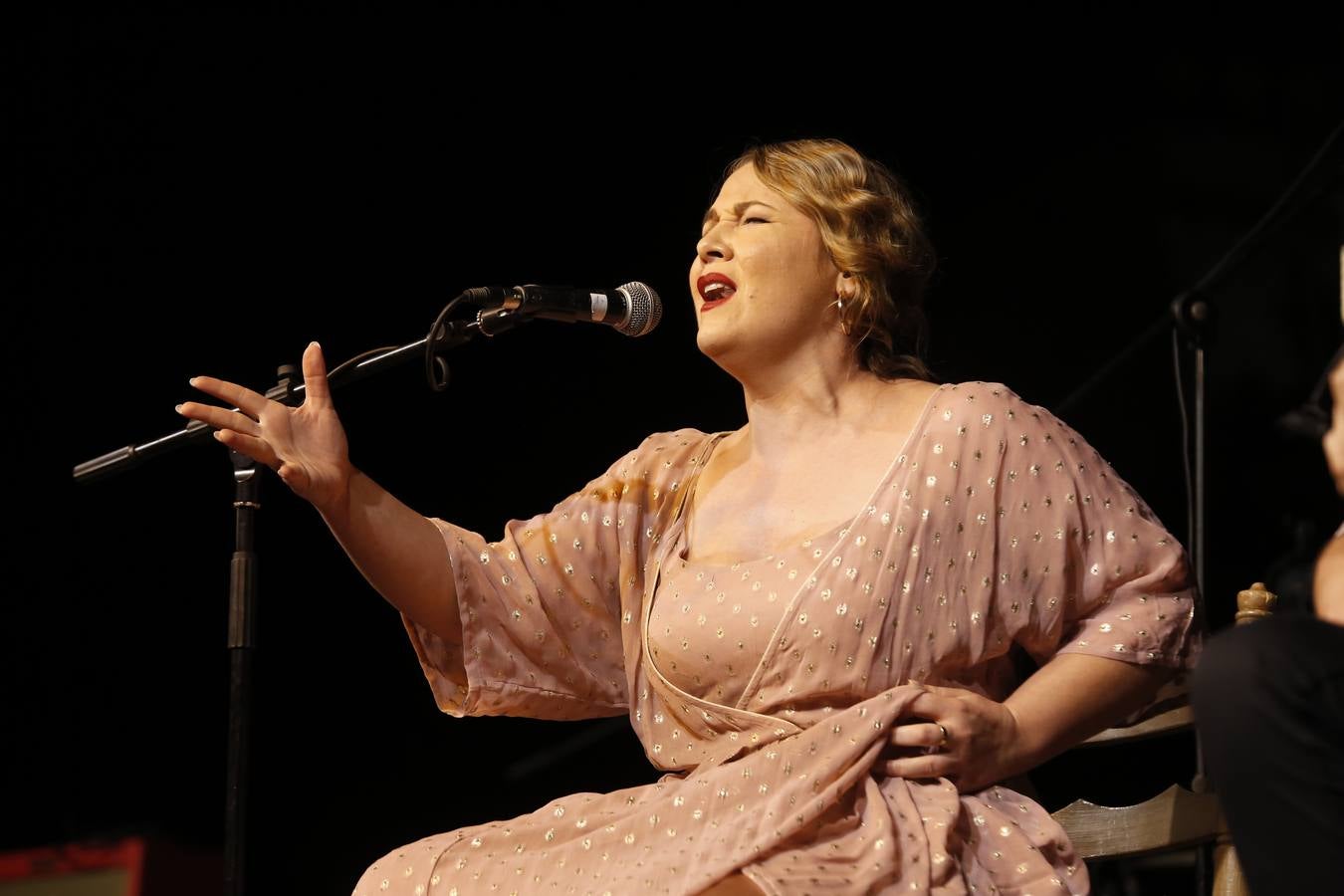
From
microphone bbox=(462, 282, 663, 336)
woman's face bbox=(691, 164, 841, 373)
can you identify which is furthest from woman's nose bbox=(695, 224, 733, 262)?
microphone bbox=(462, 282, 663, 336)

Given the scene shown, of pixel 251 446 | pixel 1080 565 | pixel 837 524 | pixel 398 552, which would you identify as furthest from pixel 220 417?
pixel 1080 565

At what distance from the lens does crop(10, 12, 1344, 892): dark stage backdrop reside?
10.0ft

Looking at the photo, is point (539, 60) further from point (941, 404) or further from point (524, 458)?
point (941, 404)

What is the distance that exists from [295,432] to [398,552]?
0.23 m

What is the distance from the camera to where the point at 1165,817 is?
6.17ft

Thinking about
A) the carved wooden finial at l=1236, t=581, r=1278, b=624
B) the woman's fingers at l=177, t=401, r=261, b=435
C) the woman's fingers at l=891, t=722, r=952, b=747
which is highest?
the woman's fingers at l=177, t=401, r=261, b=435

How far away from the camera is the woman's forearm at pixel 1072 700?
1808 millimetres

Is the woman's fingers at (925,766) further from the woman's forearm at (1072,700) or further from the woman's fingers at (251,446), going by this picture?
the woman's fingers at (251,446)

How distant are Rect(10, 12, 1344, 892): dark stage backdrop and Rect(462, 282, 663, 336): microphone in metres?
1.22

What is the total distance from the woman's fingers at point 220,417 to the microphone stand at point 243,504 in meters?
0.03

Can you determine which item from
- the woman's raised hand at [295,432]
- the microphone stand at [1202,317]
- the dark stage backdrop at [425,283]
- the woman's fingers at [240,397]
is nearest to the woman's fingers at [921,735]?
the microphone stand at [1202,317]

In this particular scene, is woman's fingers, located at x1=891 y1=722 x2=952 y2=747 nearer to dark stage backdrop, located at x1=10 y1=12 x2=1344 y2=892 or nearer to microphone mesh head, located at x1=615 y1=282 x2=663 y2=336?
microphone mesh head, located at x1=615 y1=282 x2=663 y2=336

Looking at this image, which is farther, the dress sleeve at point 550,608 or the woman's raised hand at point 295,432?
the dress sleeve at point 550,608

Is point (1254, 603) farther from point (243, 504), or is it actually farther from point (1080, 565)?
point (243, 504)
